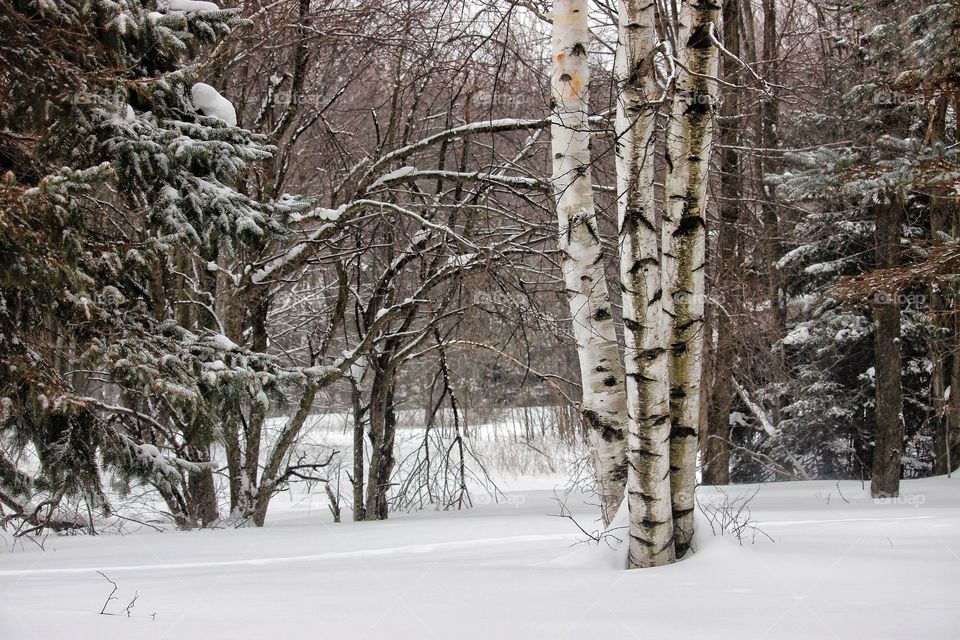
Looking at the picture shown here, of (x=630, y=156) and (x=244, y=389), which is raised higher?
(x=630, y=156)

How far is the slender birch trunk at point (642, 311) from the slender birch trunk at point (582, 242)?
377 mm

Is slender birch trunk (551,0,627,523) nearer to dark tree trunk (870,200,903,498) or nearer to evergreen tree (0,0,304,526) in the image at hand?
evergreen tree (0,0,304,526)

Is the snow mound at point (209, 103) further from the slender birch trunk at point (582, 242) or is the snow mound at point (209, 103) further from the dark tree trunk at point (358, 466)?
the dark tree trunk at point (358, 466)

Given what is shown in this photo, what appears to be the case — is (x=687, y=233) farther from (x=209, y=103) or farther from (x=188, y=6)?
(x=188, y=6)

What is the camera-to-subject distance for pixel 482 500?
42.3 ft

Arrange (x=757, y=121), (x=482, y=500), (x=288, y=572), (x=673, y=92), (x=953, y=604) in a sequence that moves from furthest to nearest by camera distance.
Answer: (x=482, y=500)
(x=757, y=121)
(x=288, y=572)
(x=673, y=92)
(x=953, y=604)

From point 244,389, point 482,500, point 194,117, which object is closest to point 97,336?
point 244,389

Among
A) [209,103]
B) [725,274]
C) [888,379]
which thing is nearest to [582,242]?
[209,103]

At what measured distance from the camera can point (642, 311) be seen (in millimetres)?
3719

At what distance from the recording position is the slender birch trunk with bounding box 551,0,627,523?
4.17m

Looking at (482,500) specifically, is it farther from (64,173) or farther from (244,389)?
(64,173)

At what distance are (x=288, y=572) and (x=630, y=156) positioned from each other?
9.24 feet

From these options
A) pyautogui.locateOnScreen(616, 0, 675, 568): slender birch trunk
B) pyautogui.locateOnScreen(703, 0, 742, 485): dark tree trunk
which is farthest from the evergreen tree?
pyautogui.locateOnScreen(703, 0, 742, 485): dark tree trunk

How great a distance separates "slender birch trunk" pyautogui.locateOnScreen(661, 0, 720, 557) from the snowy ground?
45 centimetres
